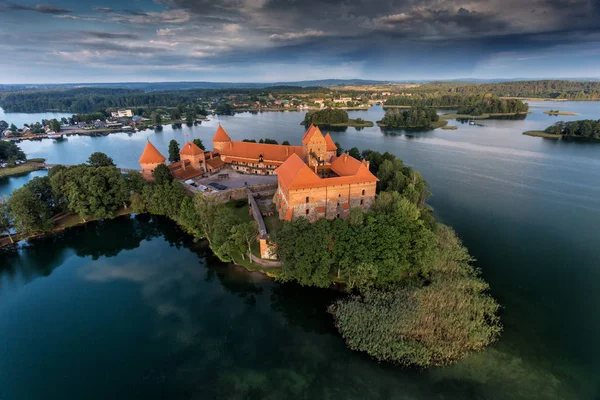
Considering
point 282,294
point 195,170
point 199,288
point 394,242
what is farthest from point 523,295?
point 195,170

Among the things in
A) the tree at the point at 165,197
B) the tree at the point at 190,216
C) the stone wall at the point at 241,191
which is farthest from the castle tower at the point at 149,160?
the tree at the point at 190,216

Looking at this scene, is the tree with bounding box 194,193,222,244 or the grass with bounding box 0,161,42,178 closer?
the tree with bounding box 194,193,222,244

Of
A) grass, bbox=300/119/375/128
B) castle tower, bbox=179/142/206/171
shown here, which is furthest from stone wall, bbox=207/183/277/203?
grass, bbox=300/119/375/128

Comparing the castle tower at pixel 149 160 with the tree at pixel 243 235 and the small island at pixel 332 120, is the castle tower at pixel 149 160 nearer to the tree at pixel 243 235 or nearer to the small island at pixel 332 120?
the tree at pixel 243 235

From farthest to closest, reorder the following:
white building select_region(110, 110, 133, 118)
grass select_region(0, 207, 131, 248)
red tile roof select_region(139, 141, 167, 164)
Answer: white building select_region(110, 110, 133, 118), red tile roof select_region(139, 141, 167, 164), grass select_region(0, 207, 131, 248)

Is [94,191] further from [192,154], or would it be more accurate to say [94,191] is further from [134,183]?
[192,154]

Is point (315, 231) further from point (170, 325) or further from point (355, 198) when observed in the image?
point (170, 325)

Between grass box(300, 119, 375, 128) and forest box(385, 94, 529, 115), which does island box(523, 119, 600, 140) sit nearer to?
forest box(385, 94, 529, 115)
